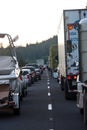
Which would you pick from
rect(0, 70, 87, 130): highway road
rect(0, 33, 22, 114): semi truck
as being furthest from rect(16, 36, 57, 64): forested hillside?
rect(0, 33, 22, 114): semi truck

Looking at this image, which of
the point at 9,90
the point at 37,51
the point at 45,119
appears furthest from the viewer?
the point at 37,51

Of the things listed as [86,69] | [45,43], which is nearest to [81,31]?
[86,69]

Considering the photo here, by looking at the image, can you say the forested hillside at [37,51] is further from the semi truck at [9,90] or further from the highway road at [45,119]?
the semi truck at [9,90]

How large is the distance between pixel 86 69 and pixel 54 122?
195cm

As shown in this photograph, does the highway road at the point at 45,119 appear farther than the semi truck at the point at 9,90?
No

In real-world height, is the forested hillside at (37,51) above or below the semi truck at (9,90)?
above

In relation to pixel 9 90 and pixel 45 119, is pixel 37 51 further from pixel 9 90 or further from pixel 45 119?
pixel 45 119

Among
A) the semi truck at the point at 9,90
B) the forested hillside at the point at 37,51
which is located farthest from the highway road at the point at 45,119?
the forested hillside at the point at 37,51

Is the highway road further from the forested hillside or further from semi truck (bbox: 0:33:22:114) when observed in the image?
the forested hillside

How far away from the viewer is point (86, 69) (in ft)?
53.8

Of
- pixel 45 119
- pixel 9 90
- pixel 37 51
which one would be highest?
pixel 37 51

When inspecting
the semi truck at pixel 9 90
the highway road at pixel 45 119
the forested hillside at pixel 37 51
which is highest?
the forested hillside at pixel 37 51

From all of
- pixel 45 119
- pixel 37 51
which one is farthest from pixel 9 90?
pixel 37 51

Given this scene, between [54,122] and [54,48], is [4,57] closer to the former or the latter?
[54,122]
